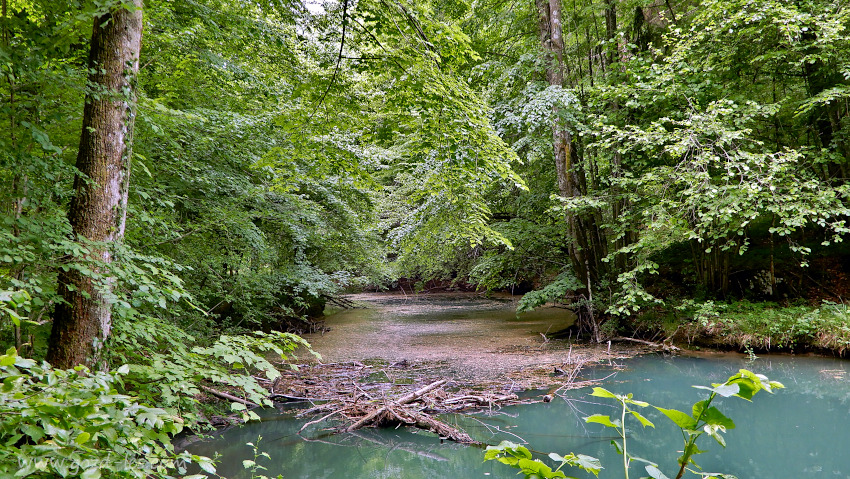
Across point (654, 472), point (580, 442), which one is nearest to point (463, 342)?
point (580, 442)

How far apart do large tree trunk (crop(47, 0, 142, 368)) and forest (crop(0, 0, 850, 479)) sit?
0.04 ft

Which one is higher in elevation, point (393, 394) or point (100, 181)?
point (100, 181)

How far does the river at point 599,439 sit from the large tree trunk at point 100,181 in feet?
6.58

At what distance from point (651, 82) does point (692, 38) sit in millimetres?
780

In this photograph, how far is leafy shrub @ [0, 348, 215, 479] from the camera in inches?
→ 43.3

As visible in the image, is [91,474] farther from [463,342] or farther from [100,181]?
[463,342]

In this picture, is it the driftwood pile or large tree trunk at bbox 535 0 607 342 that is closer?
the driftwood pile

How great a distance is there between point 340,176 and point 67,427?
4.87 meters

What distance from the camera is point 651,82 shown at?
23.3 ft

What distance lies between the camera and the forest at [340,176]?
230 cm

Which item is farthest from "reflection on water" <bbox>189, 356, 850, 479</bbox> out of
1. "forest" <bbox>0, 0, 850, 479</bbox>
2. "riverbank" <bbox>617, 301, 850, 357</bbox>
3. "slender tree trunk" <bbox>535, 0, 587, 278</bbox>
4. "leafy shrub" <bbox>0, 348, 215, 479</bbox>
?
"slender tree trunk" <bbox>535, 0, 587, 278</bbox>

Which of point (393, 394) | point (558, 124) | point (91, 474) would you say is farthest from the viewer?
point (558, 124)

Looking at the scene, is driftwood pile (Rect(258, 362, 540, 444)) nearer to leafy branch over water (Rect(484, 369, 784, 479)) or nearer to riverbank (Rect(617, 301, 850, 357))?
leafy branch over water (Rect(484, 369, 784, 479))

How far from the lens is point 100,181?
2432 mm
